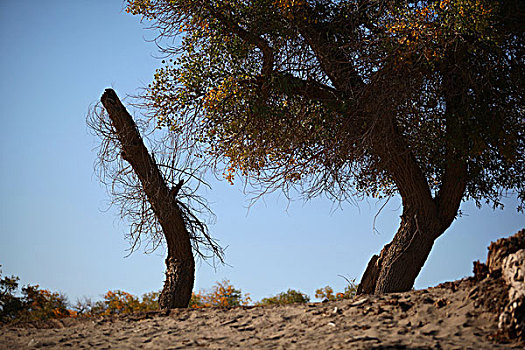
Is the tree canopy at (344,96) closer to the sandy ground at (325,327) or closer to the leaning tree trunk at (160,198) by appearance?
the leaning tree trunk at (160,198)

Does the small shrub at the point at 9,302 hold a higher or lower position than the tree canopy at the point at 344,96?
lower

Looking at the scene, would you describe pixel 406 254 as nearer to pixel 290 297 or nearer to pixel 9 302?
pixel 290 297

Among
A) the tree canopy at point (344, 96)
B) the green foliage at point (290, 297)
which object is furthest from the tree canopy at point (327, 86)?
the green foliage at point (290, 297)

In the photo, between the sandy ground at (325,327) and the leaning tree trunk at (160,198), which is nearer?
the sandy ground at (325,327)

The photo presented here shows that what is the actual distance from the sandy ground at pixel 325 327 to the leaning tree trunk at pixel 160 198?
115cm

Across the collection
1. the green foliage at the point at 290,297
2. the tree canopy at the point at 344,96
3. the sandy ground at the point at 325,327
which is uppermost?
the tree canopy at the point at 344,96

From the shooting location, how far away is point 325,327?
5320 millimetres

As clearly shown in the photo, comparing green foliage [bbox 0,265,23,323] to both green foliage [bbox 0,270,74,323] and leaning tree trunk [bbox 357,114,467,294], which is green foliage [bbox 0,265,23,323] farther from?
leaning tree trunk [bbox 357,114,467,294]

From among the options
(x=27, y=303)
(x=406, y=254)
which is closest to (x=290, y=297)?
(x=406, y=254)

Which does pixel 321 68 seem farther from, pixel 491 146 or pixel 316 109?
pixel 491 146

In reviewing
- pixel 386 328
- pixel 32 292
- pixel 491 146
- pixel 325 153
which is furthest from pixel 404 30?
pixel 32 292

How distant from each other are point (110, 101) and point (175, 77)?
1.11 m

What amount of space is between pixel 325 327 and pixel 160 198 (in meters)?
3.88

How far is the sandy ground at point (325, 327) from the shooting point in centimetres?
470
